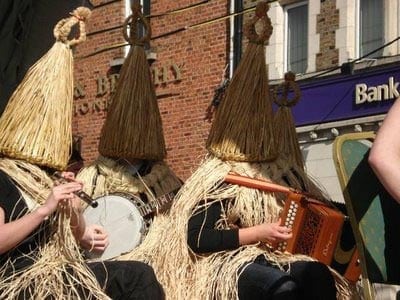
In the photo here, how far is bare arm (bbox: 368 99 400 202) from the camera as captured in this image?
334cm

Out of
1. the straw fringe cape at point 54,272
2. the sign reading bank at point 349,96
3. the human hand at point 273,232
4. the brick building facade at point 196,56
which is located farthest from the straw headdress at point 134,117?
the sign reading bank at point 349,96

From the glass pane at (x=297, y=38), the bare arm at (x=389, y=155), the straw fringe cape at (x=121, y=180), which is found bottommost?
the straw fringe cape at (x=121, y=180)

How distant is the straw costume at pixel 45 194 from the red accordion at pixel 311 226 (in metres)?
1.16

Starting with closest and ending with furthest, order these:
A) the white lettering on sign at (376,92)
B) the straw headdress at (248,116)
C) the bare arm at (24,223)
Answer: the bare arm at (24,223) < the straw headdress at (248,116) < the white lettering on sign at (376,92)

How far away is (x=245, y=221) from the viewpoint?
5648 mm

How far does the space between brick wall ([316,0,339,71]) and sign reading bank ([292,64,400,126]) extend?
0.23m

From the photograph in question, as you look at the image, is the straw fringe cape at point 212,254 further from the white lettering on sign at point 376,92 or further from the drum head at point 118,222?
the white lettering on sign at point 376,92

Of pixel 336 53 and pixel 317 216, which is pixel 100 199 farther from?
pixel 336 53

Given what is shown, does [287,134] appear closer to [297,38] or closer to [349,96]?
[349,96]

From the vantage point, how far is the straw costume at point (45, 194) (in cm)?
441

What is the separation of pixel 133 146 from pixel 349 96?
852 centimetres

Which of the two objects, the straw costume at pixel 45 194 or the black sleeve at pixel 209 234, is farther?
the black sleeve at pixel 209 234

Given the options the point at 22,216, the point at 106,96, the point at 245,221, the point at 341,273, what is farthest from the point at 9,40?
the point at 106,96

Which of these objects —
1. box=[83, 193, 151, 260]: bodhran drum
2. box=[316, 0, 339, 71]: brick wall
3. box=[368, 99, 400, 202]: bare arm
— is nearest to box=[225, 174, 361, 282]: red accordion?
box=[83, 193, 151, 260]: bodhran drum
